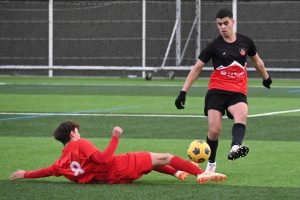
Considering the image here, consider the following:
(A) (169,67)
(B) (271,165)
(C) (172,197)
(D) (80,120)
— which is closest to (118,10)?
(A) (169,67)

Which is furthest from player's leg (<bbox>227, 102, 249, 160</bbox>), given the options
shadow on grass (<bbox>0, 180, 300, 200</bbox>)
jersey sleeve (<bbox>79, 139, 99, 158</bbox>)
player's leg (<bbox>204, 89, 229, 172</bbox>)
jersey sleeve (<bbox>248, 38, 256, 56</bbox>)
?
jersey sleeve (<bbox>79, 139, 99, 158</bbox>)

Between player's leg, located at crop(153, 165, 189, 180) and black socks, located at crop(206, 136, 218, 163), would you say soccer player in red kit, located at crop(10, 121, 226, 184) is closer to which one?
player's leg, located at crop(153, 165, 189, 180)

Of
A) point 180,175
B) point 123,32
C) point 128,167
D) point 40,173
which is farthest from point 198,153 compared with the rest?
point 123,32

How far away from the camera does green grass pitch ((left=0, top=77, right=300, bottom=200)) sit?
7.66 meters

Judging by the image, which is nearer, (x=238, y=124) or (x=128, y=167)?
(x=128, y=167)

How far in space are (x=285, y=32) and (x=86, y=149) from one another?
747 inches

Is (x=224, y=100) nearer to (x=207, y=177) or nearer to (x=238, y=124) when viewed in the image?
(x=238, y=124)

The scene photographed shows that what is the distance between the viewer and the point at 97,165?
26.0 feet

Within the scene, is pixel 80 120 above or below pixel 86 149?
below

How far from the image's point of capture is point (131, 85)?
24.6m

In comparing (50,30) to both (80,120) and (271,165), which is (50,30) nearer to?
(80,120)

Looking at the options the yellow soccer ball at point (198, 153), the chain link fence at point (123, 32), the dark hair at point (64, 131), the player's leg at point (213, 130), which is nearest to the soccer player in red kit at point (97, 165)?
the dark hair at point (64, 131)

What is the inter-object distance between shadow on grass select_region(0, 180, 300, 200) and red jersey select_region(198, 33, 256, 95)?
4.42 feet

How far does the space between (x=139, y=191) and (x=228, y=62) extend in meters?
2.09
